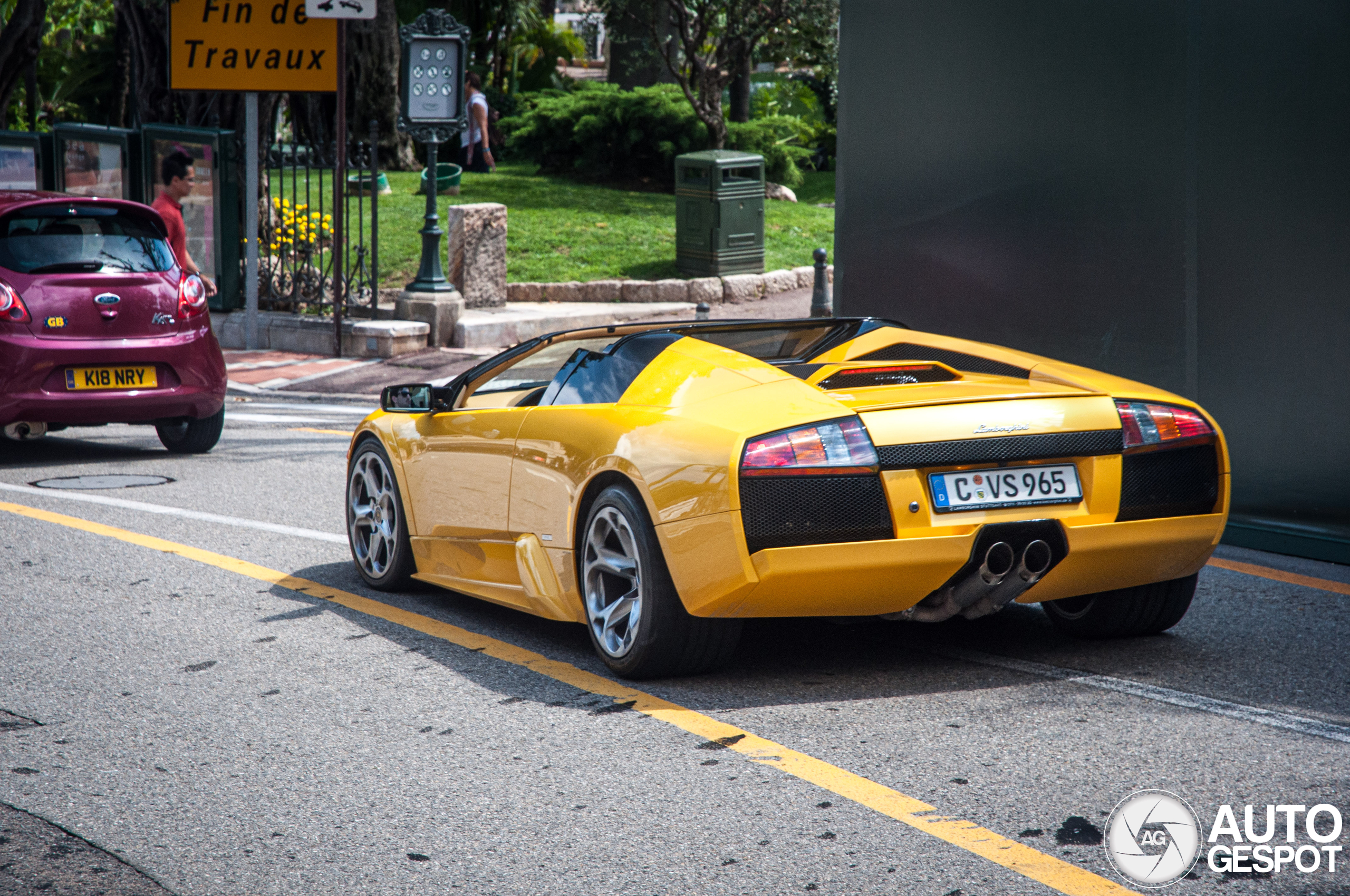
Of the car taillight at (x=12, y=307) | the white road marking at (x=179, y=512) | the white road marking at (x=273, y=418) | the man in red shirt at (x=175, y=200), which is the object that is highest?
the man in red shirt at (x=175, y=200)

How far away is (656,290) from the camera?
1831 cm

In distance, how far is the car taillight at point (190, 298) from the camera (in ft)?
32.6

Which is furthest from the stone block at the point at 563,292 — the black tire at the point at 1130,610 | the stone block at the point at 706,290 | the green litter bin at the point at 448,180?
the black tire at the point at 1130,610

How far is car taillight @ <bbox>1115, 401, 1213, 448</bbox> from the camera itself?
4.70m

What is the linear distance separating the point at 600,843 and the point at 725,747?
719 millimetres

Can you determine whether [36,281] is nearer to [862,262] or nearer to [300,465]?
[300,465]

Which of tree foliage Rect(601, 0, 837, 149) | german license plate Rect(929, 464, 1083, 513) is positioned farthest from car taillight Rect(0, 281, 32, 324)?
tree foliage Rect(601, 0, 837, 149)

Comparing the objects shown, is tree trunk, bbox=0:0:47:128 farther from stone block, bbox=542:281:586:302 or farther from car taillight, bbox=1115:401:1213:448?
car taillight, bbox=1115:401:1213:448

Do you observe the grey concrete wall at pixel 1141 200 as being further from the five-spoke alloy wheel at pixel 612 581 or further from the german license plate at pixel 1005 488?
the five-spoke alloy wheel at pixel 612 581

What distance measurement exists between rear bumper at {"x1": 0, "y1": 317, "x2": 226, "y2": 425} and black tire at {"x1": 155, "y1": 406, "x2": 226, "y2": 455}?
7.3 inches

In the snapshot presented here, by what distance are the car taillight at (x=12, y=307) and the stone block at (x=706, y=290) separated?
987 centimetres

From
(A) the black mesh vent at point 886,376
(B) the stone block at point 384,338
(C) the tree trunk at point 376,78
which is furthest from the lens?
(C) the tree trunk at point 376,78

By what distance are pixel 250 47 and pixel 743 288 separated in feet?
21.6

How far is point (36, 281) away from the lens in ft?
31.1
